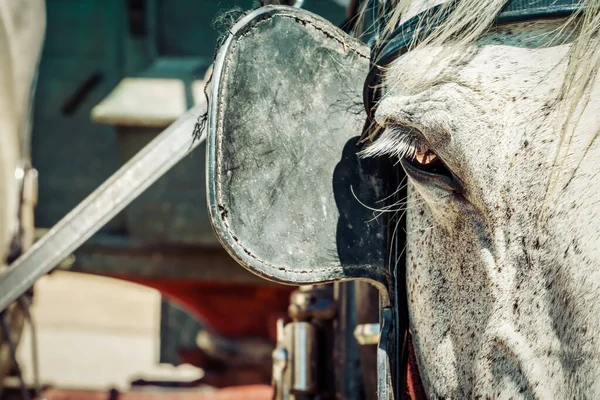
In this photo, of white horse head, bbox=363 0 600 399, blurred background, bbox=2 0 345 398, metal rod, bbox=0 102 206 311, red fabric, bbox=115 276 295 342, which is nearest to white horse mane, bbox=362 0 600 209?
white horse head, bbox=363 0 600 399

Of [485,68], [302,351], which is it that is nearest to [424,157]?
[485,68]

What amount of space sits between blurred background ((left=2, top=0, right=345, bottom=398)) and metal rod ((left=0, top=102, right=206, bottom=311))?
77cm

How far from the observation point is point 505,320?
0.75 metres

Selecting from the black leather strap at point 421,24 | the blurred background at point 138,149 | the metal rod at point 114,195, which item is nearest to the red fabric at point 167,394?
the blurred background at point 138,149

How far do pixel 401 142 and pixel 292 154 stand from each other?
0.15 metres

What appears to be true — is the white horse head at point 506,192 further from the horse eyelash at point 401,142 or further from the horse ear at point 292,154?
the horse ear at point 292,154

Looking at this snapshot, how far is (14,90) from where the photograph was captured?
178 centimetres

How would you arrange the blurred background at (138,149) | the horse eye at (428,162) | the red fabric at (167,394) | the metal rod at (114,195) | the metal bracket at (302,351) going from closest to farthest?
1. the horse eye at (428,162)
2. the metal rod at (114,195)
3. the metal bracket at (302,351)
4. the red fabric at (167,394)
5. the blurred background at (138,149)

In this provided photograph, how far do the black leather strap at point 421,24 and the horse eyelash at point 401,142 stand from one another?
73mm

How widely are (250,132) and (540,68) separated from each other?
1.07 ft

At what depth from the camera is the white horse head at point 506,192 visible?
2.28ft

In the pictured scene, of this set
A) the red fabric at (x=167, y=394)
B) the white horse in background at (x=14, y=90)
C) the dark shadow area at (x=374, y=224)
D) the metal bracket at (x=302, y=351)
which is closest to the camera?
the dark shadow area at (x=374, y=224)

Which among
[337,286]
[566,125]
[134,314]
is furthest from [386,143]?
[134,314]

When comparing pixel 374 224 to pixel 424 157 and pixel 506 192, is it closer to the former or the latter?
pixel 424 157
